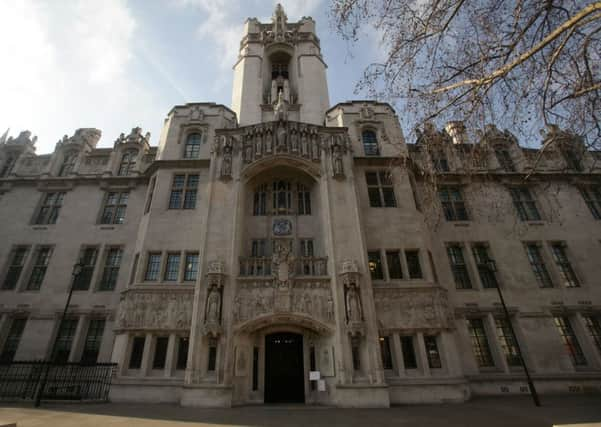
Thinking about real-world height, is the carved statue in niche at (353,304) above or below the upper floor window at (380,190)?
below

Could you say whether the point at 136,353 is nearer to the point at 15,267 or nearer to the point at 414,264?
the point at 15,267

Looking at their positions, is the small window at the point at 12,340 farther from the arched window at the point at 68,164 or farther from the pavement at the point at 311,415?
the arched window at the point at 68,164

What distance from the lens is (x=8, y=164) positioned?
2242 cm

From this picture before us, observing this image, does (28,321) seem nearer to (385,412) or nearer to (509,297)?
(385,412)

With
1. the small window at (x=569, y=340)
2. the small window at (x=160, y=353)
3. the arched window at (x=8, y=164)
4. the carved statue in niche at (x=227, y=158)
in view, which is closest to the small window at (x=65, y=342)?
the small window at (x=160, y=353)

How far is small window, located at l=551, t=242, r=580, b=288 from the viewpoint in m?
17.5

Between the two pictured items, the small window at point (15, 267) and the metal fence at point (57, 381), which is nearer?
the metal fence at point (57, 381)

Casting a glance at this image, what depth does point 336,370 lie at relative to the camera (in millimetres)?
12750

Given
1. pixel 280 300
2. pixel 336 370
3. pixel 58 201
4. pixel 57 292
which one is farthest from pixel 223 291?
pixel 58 201

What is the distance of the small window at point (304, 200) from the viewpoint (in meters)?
18.0

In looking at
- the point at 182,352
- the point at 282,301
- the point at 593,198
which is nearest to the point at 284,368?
the point at 282,301

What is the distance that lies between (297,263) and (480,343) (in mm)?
11370

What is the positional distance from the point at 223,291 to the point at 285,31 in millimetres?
27002

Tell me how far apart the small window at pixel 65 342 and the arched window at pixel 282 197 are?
13502 millimetres
